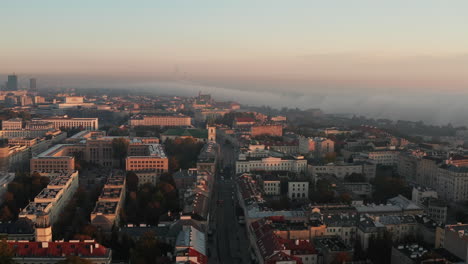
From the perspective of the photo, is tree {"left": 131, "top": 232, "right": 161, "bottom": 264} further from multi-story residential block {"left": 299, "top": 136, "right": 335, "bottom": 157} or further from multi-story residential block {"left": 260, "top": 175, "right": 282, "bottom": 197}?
multi-story residential block {"left": 299, "top": 136, "right": 335, "bottom": 157}

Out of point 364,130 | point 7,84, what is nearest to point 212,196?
point 364,130

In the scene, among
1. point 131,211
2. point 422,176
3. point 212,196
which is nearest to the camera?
point 131,211

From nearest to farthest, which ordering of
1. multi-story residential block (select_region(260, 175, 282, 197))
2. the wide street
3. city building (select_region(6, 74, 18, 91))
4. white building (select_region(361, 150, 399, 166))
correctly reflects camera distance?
1. the wide street
2. multi-story residential block (select_region(260, 175, 282, 197))
3. white building (select_region(361, 150, 399, 166))
4. city building (select_region(6, 74, 18, 91))

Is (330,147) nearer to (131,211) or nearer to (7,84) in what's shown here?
(131,211)

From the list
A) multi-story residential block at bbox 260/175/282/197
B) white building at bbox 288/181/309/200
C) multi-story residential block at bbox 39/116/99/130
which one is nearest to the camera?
white building at bbox 288/181/309/200

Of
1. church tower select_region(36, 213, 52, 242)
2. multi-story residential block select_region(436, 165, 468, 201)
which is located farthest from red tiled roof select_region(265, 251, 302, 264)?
multi-story residential block select_region(436, 165, 468, 201)

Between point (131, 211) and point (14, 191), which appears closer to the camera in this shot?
point (131, 211)

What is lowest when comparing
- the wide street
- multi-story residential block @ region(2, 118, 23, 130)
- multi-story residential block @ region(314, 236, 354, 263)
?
the wide street
